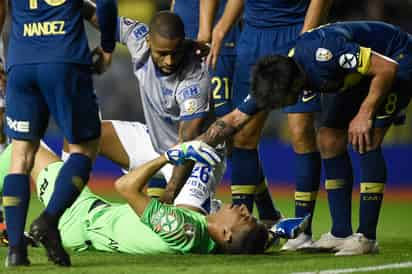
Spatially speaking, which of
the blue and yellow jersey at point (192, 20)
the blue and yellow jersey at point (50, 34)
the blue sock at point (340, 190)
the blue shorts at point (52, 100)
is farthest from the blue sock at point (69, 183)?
the blue and yellow jersey at point (192, 20)

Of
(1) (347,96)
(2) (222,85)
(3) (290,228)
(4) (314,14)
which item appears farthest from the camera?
(2) (222,85)

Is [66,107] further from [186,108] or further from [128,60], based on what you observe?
[128,60]

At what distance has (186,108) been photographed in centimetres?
940

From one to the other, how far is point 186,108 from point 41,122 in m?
1.57

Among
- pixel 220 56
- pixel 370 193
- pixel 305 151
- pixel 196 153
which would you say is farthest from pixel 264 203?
pixel 196 153

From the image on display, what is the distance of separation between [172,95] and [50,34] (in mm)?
1815

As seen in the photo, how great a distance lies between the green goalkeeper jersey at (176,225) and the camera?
8523 mm

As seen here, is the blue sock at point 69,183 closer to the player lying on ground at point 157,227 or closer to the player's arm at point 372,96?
the player lying on ground at point 157,227

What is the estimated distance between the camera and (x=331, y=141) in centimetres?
926

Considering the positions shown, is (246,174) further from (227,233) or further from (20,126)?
(20,126)

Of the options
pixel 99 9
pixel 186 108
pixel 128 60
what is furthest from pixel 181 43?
pixel 128 60

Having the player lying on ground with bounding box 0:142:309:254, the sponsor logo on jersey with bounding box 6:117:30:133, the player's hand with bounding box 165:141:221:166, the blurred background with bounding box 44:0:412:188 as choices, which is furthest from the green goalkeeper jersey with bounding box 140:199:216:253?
the blurred background with bounding box 44:0:412:188

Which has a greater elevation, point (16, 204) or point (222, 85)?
point (222, 85)

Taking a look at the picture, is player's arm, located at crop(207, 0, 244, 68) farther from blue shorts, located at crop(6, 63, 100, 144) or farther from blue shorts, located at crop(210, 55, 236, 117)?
blue shorts, located at crop(6, 63, 100, 144)
